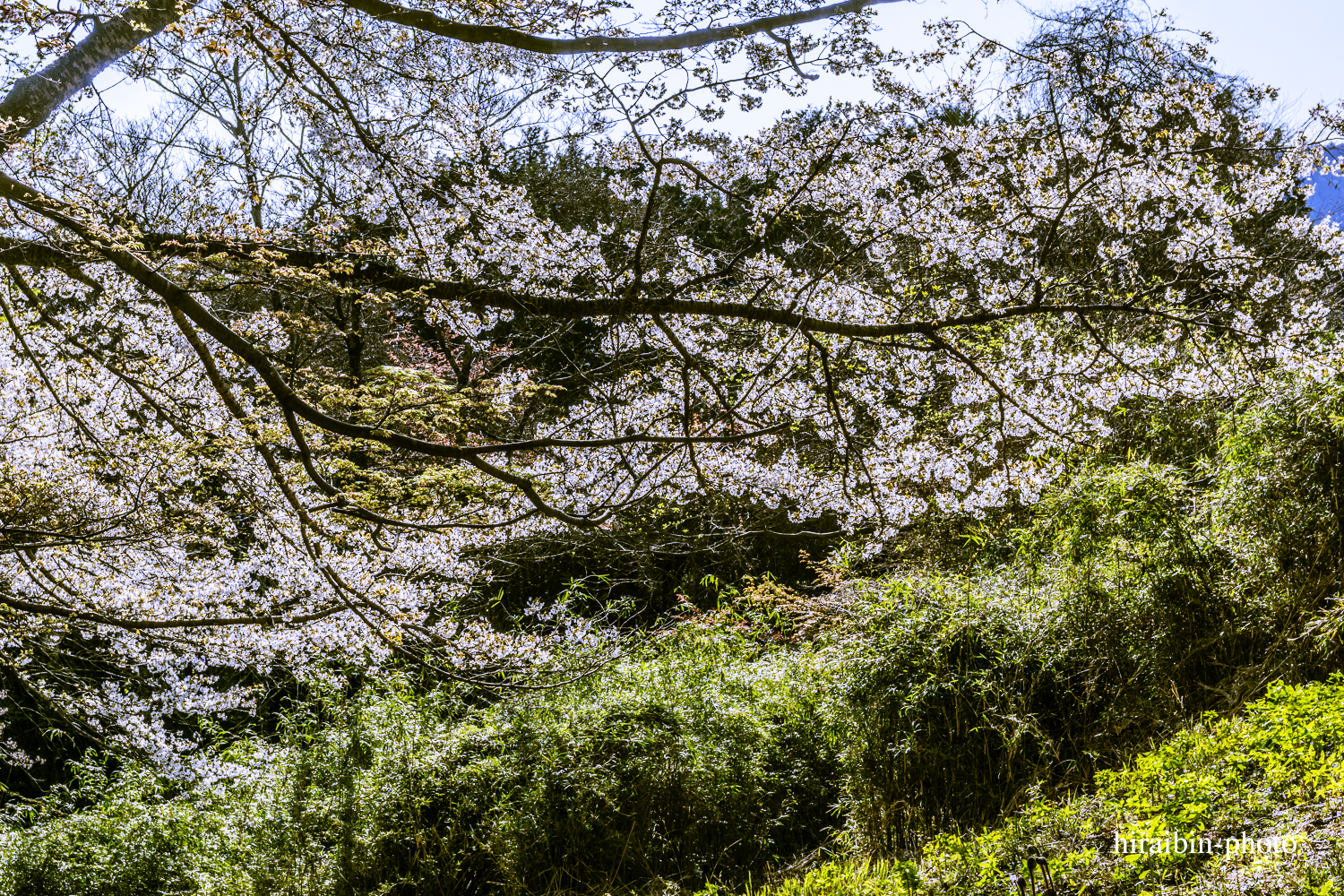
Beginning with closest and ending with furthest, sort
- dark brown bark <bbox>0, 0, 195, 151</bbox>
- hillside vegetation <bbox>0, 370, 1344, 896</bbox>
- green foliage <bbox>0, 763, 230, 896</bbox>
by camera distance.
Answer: dark brown bark <bbox>0, 0, 195, 151</bbox>
hillside vegetation <bbox>0, 370, 1344, 896</bbox>
green foliage <bbox>0, 763, 230, 896</bbox>

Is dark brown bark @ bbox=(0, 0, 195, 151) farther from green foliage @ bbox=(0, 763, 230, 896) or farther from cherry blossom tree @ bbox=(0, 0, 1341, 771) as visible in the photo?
green foliage @ bbox=(0, 763, 230, 896)

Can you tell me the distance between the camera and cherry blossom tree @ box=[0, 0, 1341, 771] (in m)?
3.71

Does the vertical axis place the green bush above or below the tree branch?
below

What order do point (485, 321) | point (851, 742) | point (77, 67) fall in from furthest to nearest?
1. point (485, 321)
2. point (851, 742)
3. point (77, 67)

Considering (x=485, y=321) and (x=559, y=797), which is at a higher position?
(x=485, y=321)

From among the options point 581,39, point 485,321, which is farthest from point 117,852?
point 581,39

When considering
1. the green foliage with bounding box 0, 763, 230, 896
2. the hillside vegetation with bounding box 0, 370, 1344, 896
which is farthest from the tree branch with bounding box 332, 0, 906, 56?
the green foliage with bounding box 0, 763, 230, 896

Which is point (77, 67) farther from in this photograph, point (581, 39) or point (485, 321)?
point (485, 321)

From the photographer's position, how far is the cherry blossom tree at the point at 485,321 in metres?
3.71

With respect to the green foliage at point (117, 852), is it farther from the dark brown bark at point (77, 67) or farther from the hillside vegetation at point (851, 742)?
the dark brown bark at point (77, 67)

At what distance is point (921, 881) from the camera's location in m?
3.52

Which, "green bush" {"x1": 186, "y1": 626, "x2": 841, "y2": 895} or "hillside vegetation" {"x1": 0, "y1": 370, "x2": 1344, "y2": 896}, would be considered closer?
"hillside vegetation" {"x1": 0, "y1": 370, "x2": 1344, "y2": 896}

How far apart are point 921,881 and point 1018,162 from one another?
5.63 meters

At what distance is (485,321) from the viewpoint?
21.8 ft
